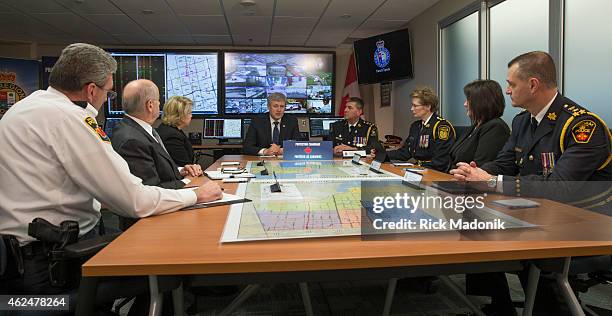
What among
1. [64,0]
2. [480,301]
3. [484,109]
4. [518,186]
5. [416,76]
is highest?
[64,0]

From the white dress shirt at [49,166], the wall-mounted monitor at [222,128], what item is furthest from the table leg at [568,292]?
the wall-mounted monitor at [222,128]

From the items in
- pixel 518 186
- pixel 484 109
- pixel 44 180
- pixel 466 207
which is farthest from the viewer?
pixel 484 109

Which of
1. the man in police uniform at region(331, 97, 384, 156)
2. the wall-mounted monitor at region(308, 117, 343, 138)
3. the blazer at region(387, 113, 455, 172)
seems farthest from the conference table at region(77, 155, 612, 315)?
the wall-mounted monitor at region(308, 117, 343, 138)


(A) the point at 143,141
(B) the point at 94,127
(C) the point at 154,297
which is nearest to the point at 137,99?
(A) the point at 143,141

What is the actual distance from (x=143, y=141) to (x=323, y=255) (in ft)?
4.15

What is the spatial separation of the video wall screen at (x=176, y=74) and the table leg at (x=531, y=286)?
618 centimetres

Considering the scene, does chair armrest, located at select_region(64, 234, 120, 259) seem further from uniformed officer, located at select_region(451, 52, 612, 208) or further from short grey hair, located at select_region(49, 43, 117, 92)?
uniformed officer, located at select_region(451, 52, 612, 208)

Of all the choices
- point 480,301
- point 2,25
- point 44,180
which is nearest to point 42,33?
point 2,25

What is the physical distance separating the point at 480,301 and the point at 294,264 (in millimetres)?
1821

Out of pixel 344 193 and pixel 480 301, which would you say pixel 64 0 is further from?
pixel 480 301

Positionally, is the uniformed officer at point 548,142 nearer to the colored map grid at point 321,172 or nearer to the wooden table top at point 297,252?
the wooden table top at point 297,252

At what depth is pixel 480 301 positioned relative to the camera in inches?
92.7

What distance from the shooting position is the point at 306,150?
3.31 meters

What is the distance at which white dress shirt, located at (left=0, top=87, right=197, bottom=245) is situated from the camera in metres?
1.29
